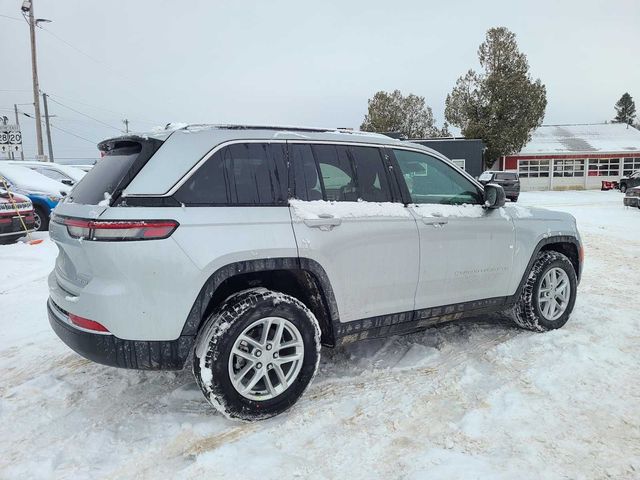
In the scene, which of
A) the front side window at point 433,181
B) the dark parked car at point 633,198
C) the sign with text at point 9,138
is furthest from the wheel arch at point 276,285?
the dark parked car at point 633,198

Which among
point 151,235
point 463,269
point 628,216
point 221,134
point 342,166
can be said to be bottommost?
point 628,216

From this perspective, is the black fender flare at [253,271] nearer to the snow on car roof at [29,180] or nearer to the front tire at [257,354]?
the front tire at [257,354]

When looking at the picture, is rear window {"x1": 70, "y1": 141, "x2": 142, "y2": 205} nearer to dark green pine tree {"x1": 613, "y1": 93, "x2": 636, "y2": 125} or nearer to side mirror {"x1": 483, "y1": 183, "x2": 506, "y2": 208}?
side mirror {"x1": 483, "y1": 183, "x2": 506, "y2": 208}

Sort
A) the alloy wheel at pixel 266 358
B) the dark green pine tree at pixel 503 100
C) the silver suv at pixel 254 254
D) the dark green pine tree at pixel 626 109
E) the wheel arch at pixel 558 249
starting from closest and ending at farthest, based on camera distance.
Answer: the silver suv at pixel 254 254
the alloy wheel at pixel 266 358
the wheel arch at pixel 558 249
the dark green pine tree at pixel 503 100
the dark green pine tree at pixel 626 109

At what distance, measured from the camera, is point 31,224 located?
9.56 meters

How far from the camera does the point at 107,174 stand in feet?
9.77

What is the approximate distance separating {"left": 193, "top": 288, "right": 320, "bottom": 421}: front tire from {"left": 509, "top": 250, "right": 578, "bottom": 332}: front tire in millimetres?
2326

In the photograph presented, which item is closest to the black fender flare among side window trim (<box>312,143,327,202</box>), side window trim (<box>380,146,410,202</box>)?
side window trim (<box>312,143,327,202</box>)

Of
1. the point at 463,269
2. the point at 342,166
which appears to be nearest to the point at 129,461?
the point at 342,166

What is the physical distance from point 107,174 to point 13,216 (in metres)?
7.59

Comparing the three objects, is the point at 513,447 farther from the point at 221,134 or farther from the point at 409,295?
the point at 221,134

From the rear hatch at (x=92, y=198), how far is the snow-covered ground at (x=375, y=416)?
90cm

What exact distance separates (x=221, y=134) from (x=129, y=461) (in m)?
1.96

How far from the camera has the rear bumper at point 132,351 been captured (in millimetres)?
2652
